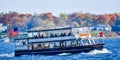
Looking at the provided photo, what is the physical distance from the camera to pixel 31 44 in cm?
8662

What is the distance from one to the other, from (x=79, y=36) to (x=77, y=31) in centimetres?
152

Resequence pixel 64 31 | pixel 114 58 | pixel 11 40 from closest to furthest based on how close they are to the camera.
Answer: pixel 114 58, pixel 64 31, pixel 11 40

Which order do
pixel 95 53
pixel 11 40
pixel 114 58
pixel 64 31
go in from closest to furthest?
pixel 114 58, pixel 95 53, pixel 64 31, pixel 11 40

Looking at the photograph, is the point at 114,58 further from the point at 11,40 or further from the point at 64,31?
the point at 11,40

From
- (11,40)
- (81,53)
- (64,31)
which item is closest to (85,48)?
(81,53)

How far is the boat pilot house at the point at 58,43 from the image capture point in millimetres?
82600

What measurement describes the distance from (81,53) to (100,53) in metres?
2.65

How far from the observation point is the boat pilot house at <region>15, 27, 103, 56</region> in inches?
3252

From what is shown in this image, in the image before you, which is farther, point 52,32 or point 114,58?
point 52,32

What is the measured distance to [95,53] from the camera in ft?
269

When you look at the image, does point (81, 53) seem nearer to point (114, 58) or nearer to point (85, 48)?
point (85, 48)

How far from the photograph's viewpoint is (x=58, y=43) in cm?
8538

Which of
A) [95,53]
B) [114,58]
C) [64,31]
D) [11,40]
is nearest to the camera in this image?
[114,58]

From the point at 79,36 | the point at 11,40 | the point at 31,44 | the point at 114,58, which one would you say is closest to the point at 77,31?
the point at 79,36
